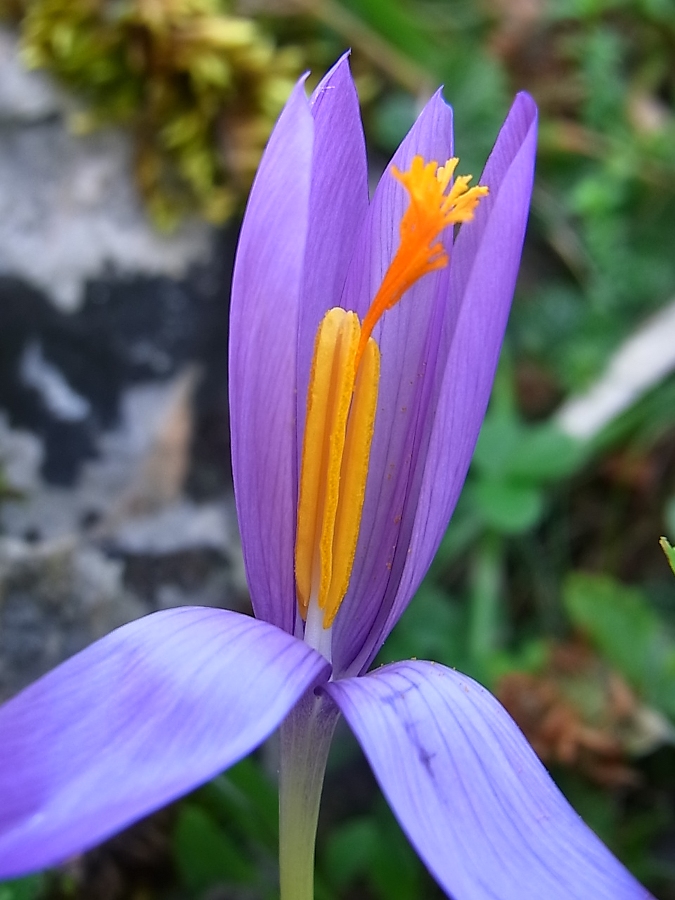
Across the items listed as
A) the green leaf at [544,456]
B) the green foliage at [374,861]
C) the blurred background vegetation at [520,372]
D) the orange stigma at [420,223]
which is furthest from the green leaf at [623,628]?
the orange stigma at [420,223]

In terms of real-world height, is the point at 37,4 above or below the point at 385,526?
above

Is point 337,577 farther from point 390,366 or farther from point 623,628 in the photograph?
point 623,628

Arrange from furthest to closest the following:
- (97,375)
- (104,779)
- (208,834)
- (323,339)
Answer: (97,375), (208,834), (323,339), (104,779)

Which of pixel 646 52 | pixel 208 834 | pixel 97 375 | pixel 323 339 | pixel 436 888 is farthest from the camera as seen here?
pixel 646 52

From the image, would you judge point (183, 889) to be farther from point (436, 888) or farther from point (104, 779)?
point (104, 779)

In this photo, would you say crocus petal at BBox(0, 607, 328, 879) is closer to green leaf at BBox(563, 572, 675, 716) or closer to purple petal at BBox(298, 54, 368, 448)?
purple petal at BBox(298, 54, 368, 448)

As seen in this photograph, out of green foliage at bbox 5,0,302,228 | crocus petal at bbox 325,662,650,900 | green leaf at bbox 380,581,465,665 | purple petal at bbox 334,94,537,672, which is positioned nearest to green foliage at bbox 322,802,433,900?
green leaf at bbox 380,581,465,665

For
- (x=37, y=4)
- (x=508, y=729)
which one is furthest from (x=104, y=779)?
(x=37, y=4)
